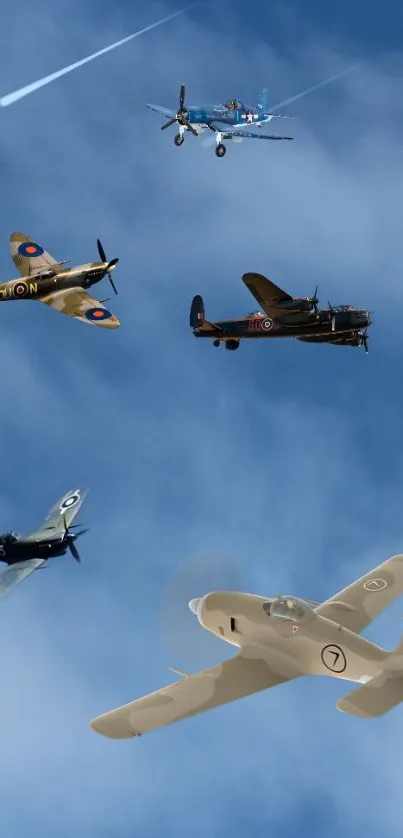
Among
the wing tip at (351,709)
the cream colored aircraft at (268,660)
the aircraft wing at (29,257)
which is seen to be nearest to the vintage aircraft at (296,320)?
the aircraft wing at (29,257)

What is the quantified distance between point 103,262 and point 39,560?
1511 cm

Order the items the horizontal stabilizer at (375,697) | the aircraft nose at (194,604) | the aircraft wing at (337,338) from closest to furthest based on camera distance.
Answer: the horizontal stabilizer at (375,697) < the aircraft nose at (194,604) < the aircraft wing at (337,338)

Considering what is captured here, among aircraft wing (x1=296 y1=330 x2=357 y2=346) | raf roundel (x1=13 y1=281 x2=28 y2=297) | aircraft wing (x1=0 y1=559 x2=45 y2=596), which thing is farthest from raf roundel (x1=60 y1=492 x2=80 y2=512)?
aircraft wing (x1=296 y1=330 x2=357 y2=346)

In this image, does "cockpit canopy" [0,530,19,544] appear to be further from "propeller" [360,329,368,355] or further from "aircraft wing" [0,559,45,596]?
"propeller" [360,329,368,355]

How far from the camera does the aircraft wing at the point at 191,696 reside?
35.6 m

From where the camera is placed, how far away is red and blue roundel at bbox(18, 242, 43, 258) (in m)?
60.5

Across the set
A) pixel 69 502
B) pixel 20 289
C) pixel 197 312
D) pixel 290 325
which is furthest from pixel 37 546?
pixel 290 325

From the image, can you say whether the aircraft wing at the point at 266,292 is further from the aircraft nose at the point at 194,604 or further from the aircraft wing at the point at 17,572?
the aircraft nose at the point at 194,604

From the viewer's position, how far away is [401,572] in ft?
143

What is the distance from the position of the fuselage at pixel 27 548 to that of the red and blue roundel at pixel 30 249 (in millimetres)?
15135

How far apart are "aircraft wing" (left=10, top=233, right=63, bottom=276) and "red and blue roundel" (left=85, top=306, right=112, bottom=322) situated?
354 cm

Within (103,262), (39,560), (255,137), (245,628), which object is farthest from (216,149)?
(245,628)

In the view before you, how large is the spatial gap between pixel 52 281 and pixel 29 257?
10.9 feet

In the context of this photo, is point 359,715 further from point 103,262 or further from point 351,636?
point 103,262
